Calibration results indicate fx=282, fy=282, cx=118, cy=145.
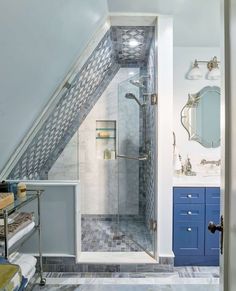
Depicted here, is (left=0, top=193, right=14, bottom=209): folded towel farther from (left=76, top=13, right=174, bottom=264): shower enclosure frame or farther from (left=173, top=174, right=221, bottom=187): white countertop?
(left=173, top=174, right=221, bottom=187): white countertop

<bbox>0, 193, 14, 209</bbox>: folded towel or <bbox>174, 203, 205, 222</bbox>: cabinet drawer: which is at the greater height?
<bbox>0, 193, 14, 209</bbox>: folded towel

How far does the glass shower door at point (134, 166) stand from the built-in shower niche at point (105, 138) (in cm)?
17

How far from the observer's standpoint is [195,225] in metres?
2.60

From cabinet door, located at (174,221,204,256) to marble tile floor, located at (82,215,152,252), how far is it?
280 mm

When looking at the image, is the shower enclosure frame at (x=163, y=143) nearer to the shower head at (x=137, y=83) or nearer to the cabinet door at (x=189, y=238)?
the cabinet door at (x=189, y=238)

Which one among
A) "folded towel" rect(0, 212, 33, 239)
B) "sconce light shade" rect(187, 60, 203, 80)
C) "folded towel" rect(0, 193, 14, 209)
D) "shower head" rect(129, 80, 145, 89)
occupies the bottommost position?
"folded towel" rect(0, 212, 33, 239)

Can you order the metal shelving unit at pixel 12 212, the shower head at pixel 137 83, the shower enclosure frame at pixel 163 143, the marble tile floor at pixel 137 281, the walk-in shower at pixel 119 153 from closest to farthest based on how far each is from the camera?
the metal shelving unit at pixel 12 212
the marble tile floor at pixel 137 281
the shower enclosure frame at pixel 163 143
the walk-in shower at pixel 119 153
the shower head at pixel 137 83

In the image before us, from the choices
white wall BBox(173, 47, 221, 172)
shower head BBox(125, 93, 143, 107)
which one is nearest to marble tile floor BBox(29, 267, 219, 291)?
white wall BBox(173, 47, 221, 172)

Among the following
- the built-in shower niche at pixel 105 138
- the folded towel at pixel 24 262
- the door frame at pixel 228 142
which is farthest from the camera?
the built-in shower niche at pixel 105 138

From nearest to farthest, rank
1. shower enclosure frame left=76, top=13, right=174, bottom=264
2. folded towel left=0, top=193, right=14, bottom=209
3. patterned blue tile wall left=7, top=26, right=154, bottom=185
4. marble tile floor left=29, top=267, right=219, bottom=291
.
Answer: folded towel left=0, top=193, right=14, bottom=209 → marble tile floor left=29, top=267, right=219, bottom=291 → shower enclosure frame left=76, top=13, right=174, bottom=264 → patterned blue tile wall left=7, top=26, right=154, bottom=185

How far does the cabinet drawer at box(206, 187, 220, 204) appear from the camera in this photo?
8.45 ft

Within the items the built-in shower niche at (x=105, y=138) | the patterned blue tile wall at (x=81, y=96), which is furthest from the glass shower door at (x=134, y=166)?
the patterned blue tile wall at (x=81, y=96)

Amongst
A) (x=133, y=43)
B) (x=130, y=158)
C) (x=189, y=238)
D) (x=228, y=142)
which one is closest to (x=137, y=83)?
(x=133, y=43)

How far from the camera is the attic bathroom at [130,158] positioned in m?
2.43
